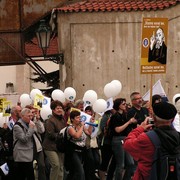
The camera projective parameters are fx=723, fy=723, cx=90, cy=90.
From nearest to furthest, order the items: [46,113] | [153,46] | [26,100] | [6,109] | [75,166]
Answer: [153,46] < [75,166] < [46,113] < [26,100] < [6,109]

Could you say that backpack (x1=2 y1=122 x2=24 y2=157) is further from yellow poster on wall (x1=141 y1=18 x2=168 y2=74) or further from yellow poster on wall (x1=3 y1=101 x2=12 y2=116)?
yellow poster on wall (x1=141 y1=18 x2=168 y2=74)

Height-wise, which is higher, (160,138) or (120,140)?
(160,138)

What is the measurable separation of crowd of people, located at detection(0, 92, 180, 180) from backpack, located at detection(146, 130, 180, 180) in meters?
4.36

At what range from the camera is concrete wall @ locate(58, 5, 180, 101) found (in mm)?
21828

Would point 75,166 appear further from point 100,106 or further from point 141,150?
point 141,150

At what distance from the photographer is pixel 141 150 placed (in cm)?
813

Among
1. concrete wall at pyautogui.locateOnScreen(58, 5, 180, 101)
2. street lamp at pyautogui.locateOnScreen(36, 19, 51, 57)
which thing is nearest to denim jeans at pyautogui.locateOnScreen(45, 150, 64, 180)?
street lamp at pyautogui.locateOnScreen(36, 19, 51, 57)

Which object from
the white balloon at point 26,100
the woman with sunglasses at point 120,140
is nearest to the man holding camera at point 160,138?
the woman with sunglasses at point 120,140

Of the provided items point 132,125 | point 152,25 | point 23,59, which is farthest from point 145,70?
point 23,59

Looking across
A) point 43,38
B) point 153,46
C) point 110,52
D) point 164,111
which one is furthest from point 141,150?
point 110,52

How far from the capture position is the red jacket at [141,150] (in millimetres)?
8076

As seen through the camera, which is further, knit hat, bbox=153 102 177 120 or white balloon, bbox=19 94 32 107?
white balloon, bbox=19 94 32 107

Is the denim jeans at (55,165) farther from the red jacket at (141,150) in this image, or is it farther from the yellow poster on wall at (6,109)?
the red jacket at (141,150)

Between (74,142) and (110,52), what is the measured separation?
9.06 m
